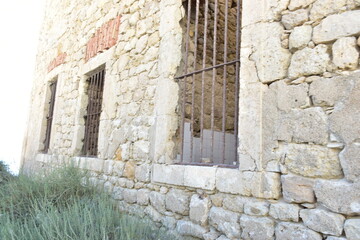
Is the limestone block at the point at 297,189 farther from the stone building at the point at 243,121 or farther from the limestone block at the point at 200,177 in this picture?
the limestone block at the point at 200,177

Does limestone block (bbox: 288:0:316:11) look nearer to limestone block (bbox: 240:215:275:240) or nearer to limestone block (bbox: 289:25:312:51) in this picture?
limestone block (bbox: 289:25:312:51)

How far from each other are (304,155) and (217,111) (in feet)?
7.38

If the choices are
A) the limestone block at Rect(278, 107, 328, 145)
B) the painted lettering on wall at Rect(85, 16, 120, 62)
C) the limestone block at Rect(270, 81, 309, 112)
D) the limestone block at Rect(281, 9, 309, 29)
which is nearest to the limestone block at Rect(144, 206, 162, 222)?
the limestone block at Rect(278, 107, 328, 145)

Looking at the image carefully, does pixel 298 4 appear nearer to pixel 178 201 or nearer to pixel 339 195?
pixel 339 195

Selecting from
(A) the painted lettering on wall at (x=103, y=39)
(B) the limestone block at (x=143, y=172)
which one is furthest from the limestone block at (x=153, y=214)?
(A) the painted lettering on wall at (x=103, y=39)

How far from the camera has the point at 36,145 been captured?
21.2 ft

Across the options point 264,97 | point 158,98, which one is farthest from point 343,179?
point 158,98

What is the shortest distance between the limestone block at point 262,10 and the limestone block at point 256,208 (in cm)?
130

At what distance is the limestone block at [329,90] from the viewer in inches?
64.9

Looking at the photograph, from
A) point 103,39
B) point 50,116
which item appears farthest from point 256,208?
point 50,116

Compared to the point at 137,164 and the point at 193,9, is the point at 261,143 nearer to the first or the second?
the point at 137,164

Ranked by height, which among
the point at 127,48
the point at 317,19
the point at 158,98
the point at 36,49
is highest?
the point at 36,49

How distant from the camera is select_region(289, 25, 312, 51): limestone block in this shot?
1841 millimetres

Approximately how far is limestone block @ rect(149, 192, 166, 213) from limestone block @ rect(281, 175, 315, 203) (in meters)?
1.30
